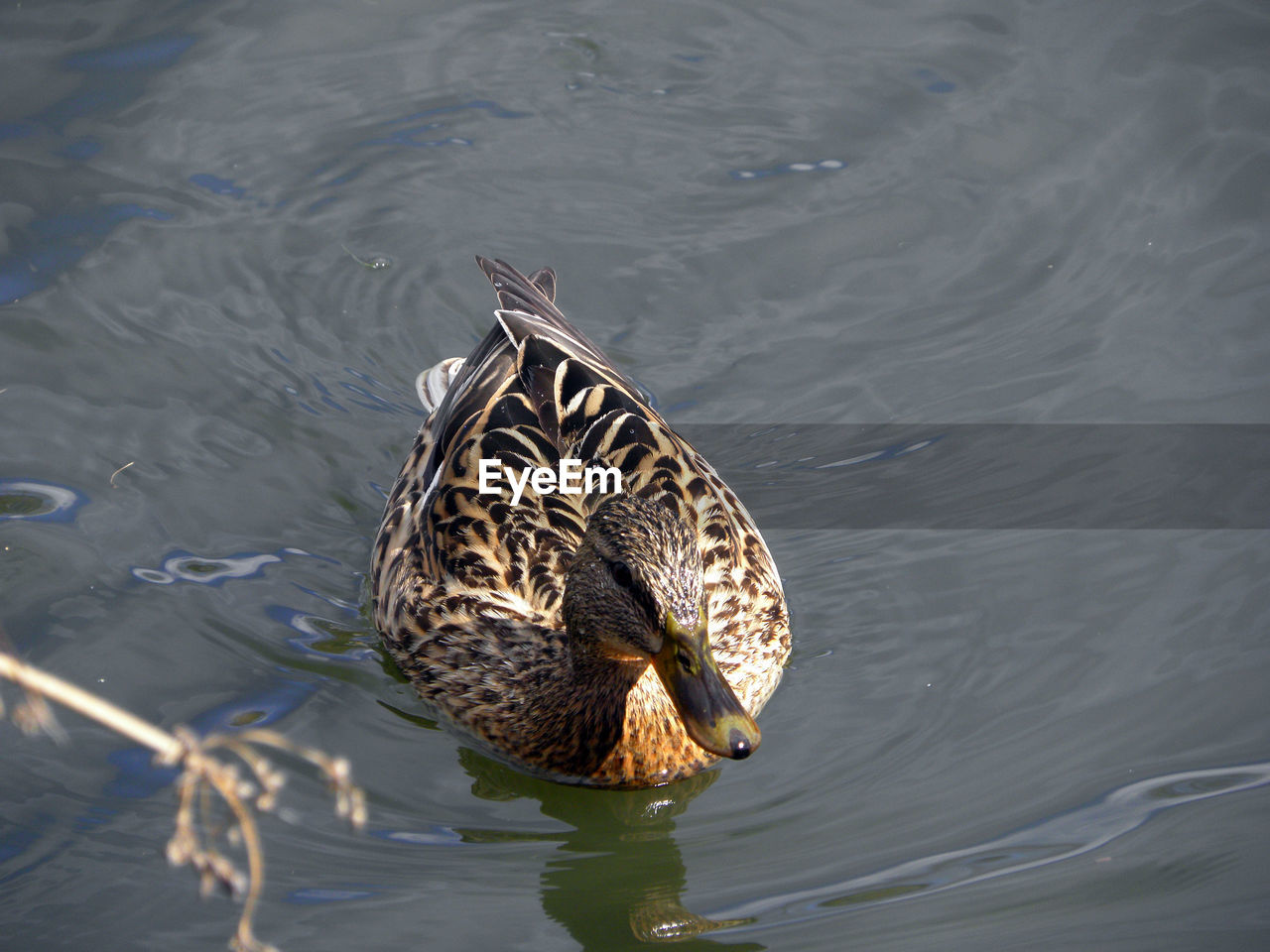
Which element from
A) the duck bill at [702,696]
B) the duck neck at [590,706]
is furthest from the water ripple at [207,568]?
the duck bill at [702,696]

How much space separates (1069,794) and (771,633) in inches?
45.9

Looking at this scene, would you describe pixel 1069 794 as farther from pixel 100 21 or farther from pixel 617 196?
pixel 100 21

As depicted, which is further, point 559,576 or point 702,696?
point 559,576

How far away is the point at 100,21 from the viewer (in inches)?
318

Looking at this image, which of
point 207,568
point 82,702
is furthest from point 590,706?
point 82,702

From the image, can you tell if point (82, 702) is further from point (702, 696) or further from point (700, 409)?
point (700, 409)

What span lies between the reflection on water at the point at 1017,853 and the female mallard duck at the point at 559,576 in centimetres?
61

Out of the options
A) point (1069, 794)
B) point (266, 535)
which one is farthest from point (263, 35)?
point (1069, 794)

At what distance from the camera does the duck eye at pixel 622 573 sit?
425cm

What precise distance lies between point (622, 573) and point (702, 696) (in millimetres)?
458

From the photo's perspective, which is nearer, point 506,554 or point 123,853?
point 123,853

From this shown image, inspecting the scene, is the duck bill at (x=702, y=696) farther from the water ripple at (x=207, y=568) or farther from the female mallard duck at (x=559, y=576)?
the water ripple at (x=207, y=568)

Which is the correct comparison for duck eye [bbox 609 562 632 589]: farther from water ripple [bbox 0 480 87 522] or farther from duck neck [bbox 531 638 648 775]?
water ripple [bbox 0 480 87 522]

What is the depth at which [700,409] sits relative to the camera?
651cm
